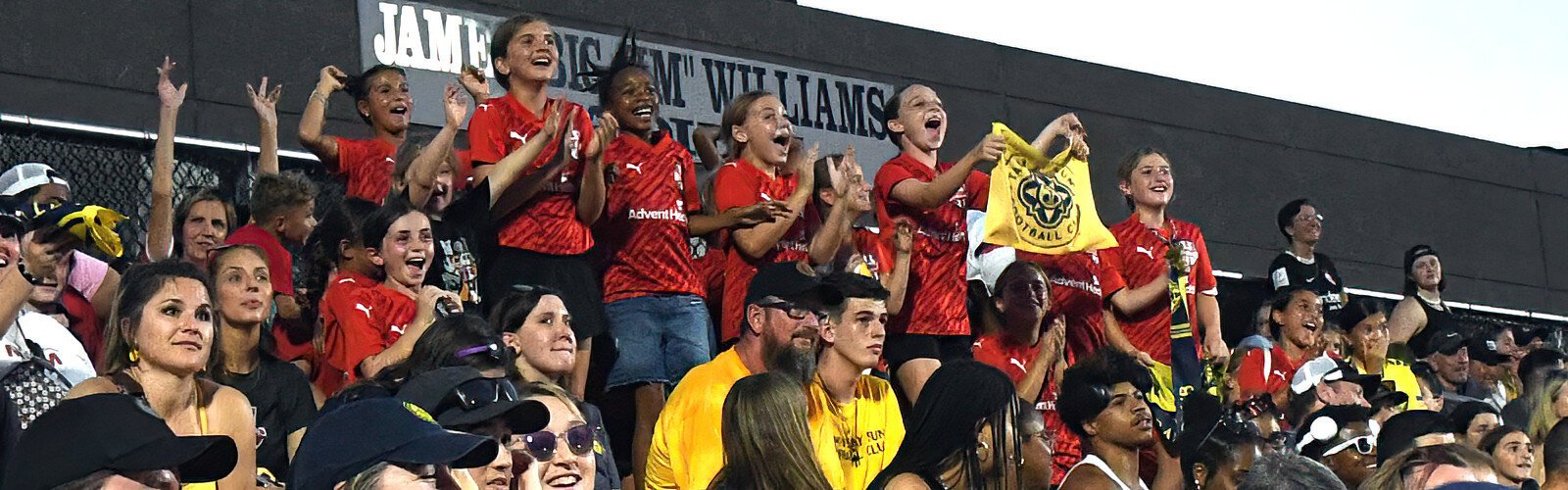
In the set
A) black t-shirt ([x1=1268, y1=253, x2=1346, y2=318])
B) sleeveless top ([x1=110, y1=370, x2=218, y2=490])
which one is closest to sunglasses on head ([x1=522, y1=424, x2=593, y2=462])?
sleeveless top ([x1=110, y1=370, x2=218, y2=490])

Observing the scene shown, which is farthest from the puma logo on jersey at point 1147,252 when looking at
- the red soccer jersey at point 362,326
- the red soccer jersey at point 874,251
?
the red soccer jersey at point 362,326

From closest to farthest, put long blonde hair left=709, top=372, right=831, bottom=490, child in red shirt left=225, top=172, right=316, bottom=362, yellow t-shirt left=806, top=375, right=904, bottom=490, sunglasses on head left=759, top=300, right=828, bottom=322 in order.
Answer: long blonde hair left=709, top=372, right=831, bottom=490 < yellow t-shirt left=806, top=375, right=904, bottom=490 < sunglasses on head left=759, top=300, right=828, bottom=322 < child in red shirt left=225, top=172, right=316, bottom=362

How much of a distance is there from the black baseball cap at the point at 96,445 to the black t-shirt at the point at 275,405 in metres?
2.39

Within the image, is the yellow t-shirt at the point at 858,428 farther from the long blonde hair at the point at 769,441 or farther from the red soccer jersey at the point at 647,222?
the red soccer jersey at the point at 647,222

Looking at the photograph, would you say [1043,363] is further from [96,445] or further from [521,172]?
[96,445]

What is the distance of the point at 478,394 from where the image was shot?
468cm

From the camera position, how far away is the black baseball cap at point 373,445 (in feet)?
12.0

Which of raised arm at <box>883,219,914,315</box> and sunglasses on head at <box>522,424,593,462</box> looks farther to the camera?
raised arm at <box>883,219,914,315</box>

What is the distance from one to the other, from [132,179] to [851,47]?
479 centimetres

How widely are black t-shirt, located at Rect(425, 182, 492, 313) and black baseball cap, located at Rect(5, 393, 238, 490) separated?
11.6 ft

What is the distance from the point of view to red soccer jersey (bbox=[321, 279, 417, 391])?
6805 millimetres

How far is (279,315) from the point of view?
7.43 meters

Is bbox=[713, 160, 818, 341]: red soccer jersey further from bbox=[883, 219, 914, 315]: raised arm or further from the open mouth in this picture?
the open mouth

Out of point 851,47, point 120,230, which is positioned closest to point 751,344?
point 120,230
